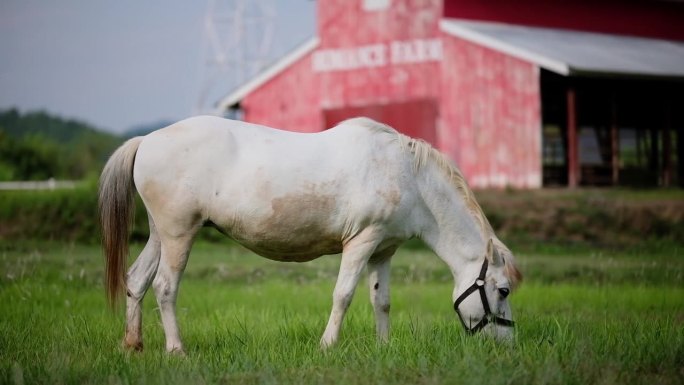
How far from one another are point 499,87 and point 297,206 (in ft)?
50.9

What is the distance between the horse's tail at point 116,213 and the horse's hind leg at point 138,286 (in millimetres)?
91

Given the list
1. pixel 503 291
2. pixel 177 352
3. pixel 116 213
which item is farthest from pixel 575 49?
pixel 177 352

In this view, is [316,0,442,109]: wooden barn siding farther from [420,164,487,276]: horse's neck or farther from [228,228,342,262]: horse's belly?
[228,228,342,262]: horse's belly

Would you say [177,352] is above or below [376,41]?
below

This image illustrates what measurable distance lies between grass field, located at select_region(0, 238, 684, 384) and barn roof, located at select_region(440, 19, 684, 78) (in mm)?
8614

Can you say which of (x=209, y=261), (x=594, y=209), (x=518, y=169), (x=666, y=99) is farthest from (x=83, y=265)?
(x=666, y=99)

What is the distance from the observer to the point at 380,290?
759 cm

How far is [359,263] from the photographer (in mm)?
7160

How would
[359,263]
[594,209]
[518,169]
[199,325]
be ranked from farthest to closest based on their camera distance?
[518,169] → [594,209] → [199,325] → [359,263]

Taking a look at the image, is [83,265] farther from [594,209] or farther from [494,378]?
[594,209]

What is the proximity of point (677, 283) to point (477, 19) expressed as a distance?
46.8 ft

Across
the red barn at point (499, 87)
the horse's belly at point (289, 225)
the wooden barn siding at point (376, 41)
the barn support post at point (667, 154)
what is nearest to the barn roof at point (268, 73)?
the red barn at point (499, 87)

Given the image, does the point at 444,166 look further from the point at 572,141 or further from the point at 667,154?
the point at 667,154

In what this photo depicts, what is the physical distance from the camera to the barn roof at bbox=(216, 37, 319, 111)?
24953 millimetres
